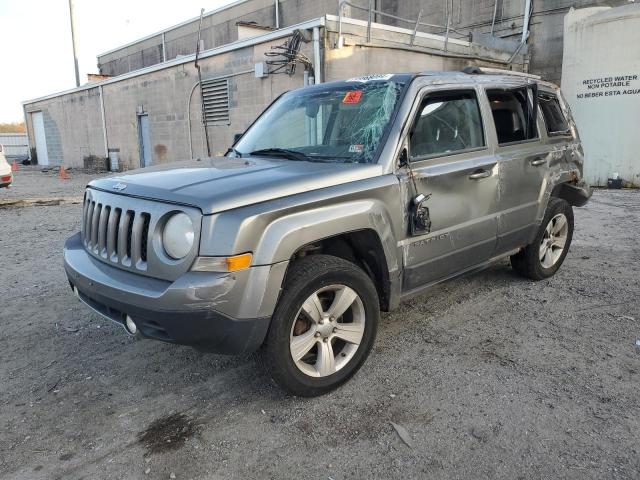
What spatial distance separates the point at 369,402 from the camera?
298 centimetres

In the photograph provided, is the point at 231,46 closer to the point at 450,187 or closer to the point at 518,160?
the point at 518,160

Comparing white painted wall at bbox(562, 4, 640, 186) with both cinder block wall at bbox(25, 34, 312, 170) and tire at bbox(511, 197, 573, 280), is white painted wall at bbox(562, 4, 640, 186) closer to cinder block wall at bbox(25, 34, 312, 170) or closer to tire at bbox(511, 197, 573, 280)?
cinder block wall at bbox(25, 34, 312, 170)

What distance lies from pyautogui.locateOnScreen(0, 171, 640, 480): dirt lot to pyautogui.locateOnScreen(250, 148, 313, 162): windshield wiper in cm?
141

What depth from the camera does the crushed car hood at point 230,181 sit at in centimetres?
262

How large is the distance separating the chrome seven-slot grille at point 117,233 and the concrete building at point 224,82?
322 inches

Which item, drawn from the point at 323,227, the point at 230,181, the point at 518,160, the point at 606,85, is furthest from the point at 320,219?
the point at 606,85

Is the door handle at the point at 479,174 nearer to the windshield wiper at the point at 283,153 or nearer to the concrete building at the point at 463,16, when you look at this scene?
the windshield wiper at the point at 283,153

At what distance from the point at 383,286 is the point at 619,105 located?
439 inches

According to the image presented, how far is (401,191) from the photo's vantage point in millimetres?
3287

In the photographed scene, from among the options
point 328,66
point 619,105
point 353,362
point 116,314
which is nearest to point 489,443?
point 353,362

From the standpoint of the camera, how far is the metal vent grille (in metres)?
13.7

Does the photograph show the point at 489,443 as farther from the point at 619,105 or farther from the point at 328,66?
the point at 619,105

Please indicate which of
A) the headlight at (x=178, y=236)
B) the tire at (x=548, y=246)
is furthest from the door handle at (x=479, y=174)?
the headlight at (x=178, y=236)

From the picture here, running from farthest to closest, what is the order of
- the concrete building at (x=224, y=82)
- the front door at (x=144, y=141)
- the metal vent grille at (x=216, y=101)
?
the front door at (x=144, y=141) < the metal vent grille at (x=216, y=101) < the concrete building at (x=224, y=82)
